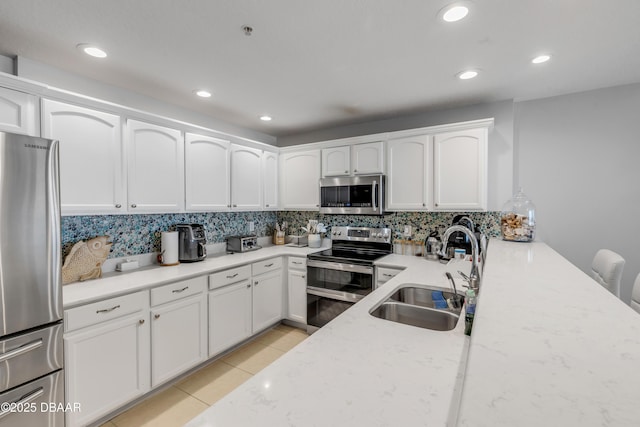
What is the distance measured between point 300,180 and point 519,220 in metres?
2.42

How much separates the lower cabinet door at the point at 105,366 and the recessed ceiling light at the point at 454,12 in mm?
2708

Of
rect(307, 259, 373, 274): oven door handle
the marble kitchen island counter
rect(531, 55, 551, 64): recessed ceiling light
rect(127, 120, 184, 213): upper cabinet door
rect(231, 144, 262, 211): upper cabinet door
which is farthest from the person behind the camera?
rect(231, 144, 262, 211): upper cabinet door

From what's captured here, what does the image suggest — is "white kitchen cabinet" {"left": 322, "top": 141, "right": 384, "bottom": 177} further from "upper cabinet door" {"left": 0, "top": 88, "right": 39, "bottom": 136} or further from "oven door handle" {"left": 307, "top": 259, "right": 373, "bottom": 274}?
"upper cabinet door" {"left": 0, "top": 88, "right": 39, "bottom": 136}

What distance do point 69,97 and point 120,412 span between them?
2.24m

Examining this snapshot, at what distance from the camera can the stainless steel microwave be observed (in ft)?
10.0

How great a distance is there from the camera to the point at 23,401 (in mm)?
1450

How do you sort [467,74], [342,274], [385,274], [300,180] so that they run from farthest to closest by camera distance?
[300,180], [342,274], [385,274], [467,74]

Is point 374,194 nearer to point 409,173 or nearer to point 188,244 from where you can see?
point 409,173

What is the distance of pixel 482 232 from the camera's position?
9.39 feet

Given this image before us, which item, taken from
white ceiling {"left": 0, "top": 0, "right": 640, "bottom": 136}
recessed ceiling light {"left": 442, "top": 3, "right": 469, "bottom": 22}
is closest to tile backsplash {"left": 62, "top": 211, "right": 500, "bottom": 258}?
white ceiling {"left": 0, "top": 0, "right": 640, "bottom": 136}

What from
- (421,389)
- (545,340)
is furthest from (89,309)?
(545,340)

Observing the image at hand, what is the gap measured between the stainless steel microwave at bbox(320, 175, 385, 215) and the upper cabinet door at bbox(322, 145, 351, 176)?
0.09 metres

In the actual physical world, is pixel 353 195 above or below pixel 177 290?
above

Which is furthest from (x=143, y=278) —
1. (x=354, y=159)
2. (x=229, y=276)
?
(x=354, y=159)
